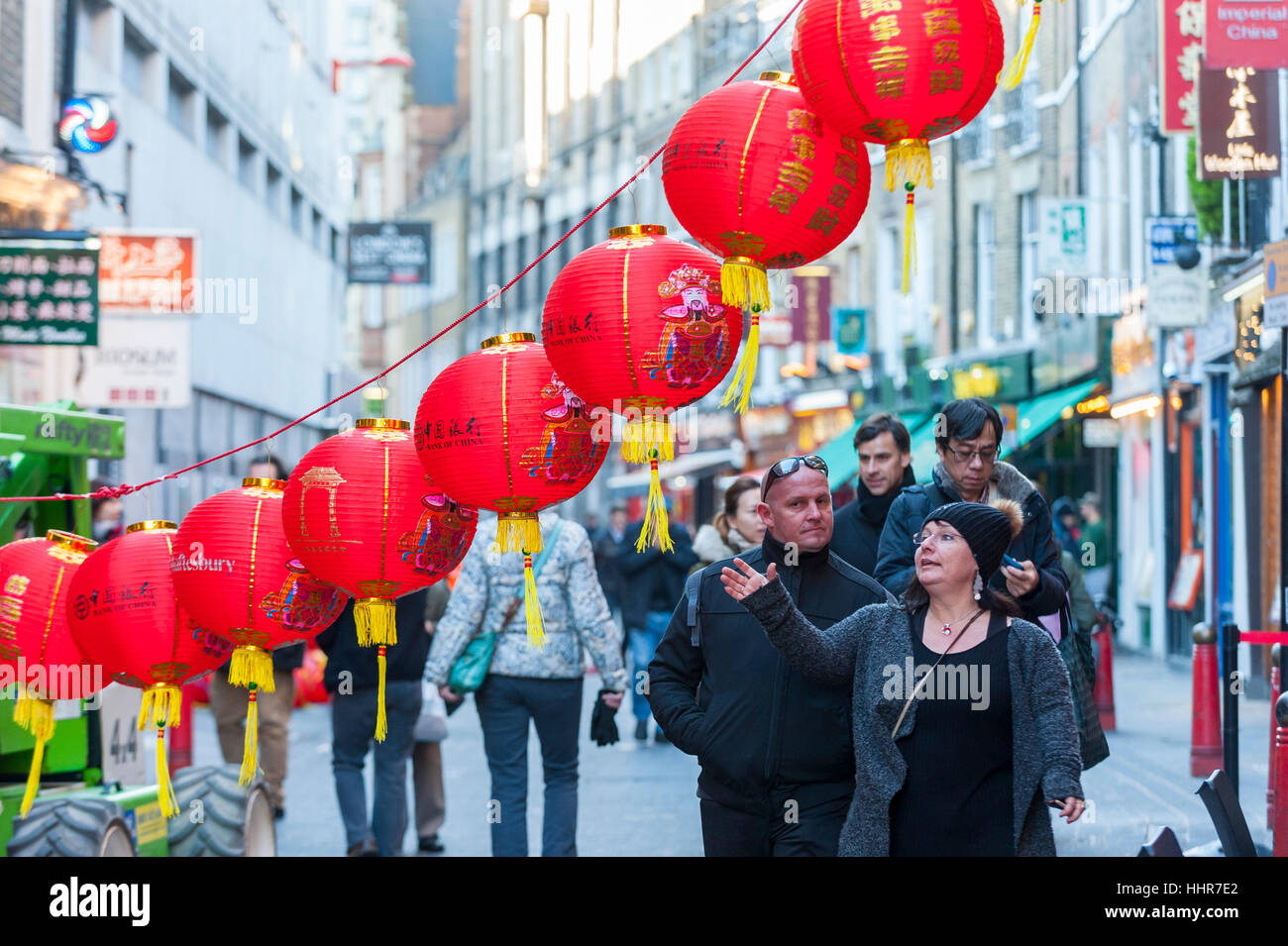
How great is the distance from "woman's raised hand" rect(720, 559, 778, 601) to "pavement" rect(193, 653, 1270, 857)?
283 cm

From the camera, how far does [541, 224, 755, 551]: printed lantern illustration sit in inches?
209

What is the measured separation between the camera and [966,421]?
5.95m

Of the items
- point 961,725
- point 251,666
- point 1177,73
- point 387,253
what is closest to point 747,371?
point 961,725

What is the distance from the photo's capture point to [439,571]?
5.91 metres

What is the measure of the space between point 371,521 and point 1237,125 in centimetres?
1131

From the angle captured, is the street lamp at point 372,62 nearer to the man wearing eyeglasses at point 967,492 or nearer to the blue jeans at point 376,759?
the blue jeans at point 376,759

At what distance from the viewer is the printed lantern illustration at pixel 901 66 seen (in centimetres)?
500

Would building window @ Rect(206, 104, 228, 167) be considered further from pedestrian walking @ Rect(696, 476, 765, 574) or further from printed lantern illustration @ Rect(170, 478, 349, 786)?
printed lantern illustration @ Rect(170, 478, 349, 786)

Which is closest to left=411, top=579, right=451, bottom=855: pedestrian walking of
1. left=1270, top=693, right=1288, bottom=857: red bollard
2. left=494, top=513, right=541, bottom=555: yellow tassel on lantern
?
left=494, top=513, right=541, bottom=555: yellow tassel on lantern

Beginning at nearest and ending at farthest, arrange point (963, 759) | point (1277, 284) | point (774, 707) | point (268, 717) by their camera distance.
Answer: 1. point (963, 759)
2. point (774, 707)
3. point (1277, 284)
4. point (268, 717)

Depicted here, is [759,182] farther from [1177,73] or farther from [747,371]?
[1177,73]

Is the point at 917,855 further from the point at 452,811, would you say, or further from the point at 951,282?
the point at 951,282
